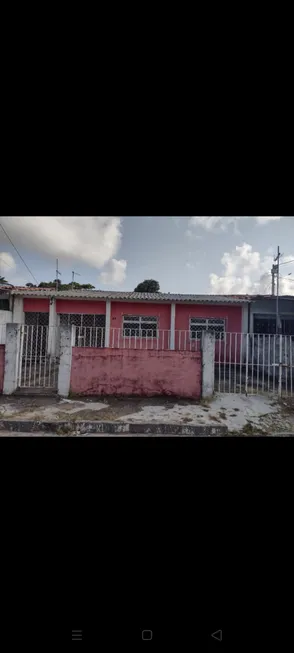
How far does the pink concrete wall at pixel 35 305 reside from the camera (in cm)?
823

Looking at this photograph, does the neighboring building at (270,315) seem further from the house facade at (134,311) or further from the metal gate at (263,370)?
the metal gate at (263,370)

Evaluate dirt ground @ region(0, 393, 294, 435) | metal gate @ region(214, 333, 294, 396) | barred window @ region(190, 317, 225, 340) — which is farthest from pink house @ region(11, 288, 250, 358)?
dirt ground @ region(0, 393, 294, 435)

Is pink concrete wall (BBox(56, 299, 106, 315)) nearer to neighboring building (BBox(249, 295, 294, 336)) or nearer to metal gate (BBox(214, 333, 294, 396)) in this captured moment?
metal gate (BBox(214, 333, 294, 396))

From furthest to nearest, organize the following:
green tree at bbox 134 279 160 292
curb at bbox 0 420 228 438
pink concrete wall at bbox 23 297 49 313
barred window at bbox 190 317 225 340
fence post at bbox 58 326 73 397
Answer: green tree at bbox 134 279 160 292
pink concrete wall at bbox 23 297 49 313
barred window at bbox 190 317 225 340
fence post at bbox 58 326 73 397
curb at bbox 0 420 228 438

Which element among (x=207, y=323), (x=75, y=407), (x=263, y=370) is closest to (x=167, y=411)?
(x=75, y=407)

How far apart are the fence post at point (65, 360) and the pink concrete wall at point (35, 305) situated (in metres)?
4.58

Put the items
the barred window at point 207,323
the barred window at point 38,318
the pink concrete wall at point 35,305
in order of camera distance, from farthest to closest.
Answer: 1. the barred window at point 38,318
2. the pink concrete wall at point 35,305
3. the barred window at point 207,323

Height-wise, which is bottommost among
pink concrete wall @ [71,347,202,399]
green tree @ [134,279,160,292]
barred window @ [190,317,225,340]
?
pink concrete wall @ [71,347,202,399]

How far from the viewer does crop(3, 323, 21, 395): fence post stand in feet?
13.7

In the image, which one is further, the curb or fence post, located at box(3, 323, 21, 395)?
fence post, located at box(3, 323, 21, 395)

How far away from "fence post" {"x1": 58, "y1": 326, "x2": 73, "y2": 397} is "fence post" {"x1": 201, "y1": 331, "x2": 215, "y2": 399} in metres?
2.32

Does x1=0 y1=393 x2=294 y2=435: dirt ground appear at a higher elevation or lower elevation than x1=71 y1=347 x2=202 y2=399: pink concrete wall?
lower

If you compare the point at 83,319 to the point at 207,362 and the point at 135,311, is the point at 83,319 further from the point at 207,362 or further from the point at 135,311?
the point at 207,362

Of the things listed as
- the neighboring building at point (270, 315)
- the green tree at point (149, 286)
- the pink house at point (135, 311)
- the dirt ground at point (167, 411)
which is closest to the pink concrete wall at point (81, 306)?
the pink house at point (135, 311)
